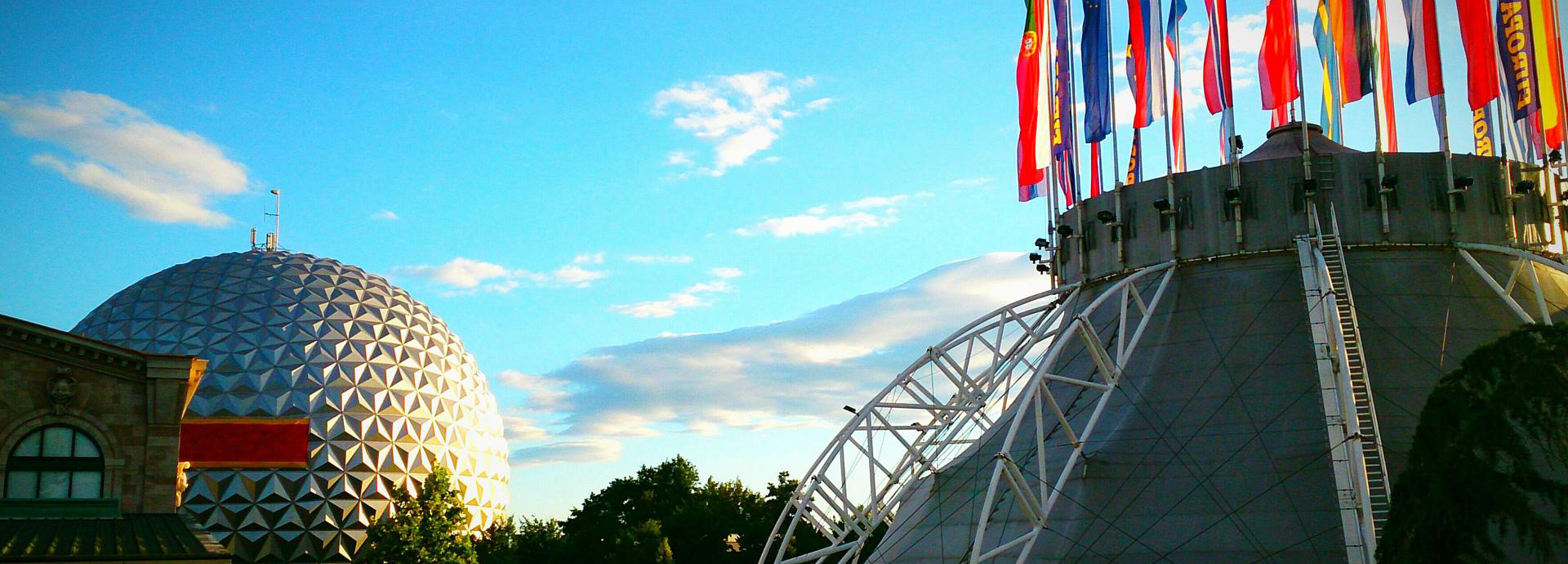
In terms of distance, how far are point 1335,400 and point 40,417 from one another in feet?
116

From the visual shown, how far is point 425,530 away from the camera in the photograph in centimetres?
6406

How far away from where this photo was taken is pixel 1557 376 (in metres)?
20.0

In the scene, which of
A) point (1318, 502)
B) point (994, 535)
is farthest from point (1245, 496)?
point (994, 535)

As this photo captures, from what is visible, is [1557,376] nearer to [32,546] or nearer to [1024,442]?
[1024,442]

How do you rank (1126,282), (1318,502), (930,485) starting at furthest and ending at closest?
(930,485), (1126,282), (1318,502)

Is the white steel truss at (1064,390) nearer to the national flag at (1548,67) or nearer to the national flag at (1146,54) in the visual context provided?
the national flag at (1146,54)

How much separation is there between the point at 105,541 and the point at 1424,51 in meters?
36.3

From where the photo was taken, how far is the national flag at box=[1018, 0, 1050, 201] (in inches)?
1508

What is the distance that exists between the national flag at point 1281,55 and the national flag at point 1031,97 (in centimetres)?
696

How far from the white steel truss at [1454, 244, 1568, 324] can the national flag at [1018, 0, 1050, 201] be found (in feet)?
37.6

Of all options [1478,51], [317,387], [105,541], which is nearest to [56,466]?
[105,541]

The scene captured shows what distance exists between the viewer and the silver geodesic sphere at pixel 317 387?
65.4 meters

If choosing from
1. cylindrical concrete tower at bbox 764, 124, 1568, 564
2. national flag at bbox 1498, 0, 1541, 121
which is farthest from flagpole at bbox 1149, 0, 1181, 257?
national flag at bbox 1498, 0, 1541, 121

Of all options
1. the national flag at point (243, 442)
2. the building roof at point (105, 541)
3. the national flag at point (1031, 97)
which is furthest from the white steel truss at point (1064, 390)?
the national flag at point (243, 442)
